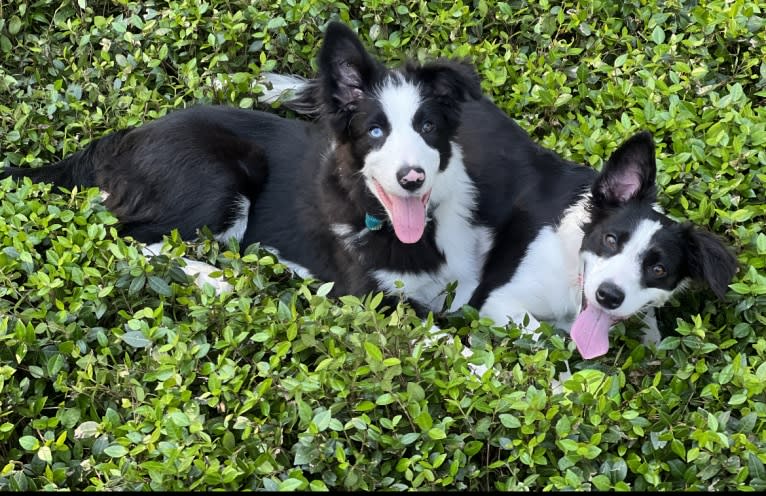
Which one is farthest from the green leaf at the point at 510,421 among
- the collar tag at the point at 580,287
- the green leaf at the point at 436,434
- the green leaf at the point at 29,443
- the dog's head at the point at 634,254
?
the green leaf at the point at 29,443

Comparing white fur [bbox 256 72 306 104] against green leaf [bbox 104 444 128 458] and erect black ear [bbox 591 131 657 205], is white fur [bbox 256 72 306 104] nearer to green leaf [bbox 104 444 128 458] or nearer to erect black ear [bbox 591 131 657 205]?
erect black ear [bbox 591 131 657 205]

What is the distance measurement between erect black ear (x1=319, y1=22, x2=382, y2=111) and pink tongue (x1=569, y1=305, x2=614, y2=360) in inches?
54.3

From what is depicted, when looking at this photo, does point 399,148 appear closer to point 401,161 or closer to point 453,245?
point 401,161

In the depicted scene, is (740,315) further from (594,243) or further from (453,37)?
(453,37)

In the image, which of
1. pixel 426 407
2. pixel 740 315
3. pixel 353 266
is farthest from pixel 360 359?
pixel 740 315

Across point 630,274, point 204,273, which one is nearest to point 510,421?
point 630,274

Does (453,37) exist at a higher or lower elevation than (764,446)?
higher

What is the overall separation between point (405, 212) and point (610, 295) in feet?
3.16

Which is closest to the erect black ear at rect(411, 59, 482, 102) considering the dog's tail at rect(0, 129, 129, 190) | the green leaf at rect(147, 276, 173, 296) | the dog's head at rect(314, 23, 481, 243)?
the dog's head at rect(314, 23, 481, 243)

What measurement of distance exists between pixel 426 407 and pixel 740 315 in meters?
1.61

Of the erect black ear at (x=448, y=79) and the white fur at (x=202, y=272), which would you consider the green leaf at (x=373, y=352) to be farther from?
the erect black ear at (x=448, y=79)

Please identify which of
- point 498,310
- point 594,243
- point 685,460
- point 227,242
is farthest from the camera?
point 227,242

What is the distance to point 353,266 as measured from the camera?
180 inches

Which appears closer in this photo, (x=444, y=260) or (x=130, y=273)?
(x=130, y=273)
